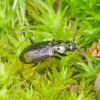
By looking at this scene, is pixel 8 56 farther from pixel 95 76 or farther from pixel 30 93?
pixel 95 76

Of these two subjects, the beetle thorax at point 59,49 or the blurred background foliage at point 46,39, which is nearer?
the blurred background foliage at point 46,39

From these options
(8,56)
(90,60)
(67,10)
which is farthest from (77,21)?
(8,56)

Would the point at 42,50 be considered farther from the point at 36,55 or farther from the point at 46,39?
the point at 46,39

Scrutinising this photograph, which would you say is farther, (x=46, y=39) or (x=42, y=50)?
(x=46, y=39)

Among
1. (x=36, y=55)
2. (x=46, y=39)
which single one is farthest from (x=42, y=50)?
(x=46, y=39)
